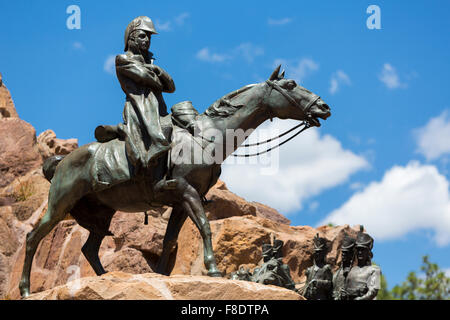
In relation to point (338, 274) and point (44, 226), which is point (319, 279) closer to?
point (338, 274)

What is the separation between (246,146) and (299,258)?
648cm

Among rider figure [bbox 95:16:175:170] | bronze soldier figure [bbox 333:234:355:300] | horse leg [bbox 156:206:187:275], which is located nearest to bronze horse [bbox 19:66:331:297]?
horse leg [bbox 156:206:187:275]

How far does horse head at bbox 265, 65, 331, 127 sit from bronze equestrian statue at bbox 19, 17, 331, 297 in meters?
0.01

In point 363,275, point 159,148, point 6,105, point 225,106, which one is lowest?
point 363,275

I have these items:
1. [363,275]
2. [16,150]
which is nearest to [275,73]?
[363,275]

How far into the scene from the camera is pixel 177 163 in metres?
7.42

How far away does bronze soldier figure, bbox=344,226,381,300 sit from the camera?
9172 millimetres

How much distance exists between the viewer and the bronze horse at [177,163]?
746 cm

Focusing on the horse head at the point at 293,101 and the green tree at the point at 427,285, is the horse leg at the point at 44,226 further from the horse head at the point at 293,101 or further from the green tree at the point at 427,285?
the green tree at the point at 427,285

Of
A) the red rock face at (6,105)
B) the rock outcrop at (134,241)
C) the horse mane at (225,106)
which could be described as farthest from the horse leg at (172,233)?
the red rock face at (6,105)

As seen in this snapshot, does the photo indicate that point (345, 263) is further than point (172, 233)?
Yes

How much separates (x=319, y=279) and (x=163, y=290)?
4543 mm

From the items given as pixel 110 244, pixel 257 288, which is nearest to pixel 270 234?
pixel 110 244
